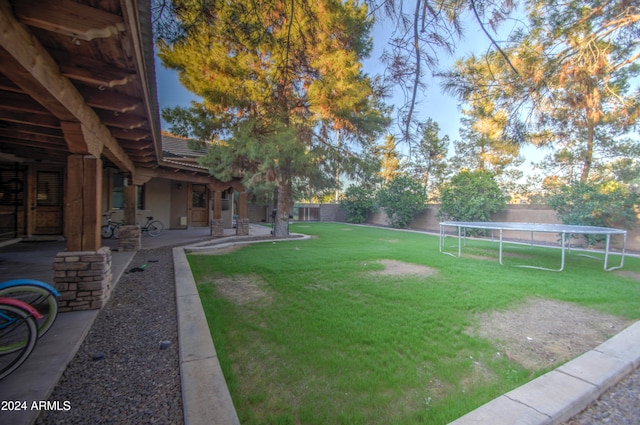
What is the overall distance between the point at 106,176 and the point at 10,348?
8466 millimetres

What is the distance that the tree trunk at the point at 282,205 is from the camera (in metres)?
9.90

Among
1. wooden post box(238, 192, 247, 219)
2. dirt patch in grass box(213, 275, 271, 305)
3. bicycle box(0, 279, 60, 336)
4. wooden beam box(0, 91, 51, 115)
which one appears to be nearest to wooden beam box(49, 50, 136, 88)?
wooden beam box(0, 91, 51, 115)

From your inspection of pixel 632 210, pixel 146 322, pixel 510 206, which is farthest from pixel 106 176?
pixel 632 210

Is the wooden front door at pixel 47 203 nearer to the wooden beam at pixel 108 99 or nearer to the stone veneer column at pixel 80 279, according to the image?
the stone veneer column at pixel 80 279

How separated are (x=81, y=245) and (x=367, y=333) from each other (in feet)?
10.8

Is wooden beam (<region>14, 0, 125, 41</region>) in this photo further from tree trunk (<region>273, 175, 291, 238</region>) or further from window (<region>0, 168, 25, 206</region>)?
window (<region>0, 168, 25, 206</region>)

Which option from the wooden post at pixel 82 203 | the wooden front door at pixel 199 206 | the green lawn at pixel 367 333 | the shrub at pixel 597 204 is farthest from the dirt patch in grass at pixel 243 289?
the shrub at pixel 597 204

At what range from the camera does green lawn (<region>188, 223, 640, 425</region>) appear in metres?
1.87

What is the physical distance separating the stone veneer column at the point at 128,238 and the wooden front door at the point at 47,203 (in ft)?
9.24

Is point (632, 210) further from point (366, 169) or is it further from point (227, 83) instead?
point (227, 83)

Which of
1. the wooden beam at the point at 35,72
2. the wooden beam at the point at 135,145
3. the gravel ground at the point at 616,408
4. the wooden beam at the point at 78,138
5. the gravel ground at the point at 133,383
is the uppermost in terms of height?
the wooden beam at the point at 135,145

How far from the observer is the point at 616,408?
188 centimetres

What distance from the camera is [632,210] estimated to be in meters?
8.23

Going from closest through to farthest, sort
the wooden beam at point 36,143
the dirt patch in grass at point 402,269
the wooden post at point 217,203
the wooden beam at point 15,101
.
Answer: the wooden beam at point 15,101, the wooden beam at point 36,143, the dirt patch in grass at point 402,269, the wooden post at point 217,203
